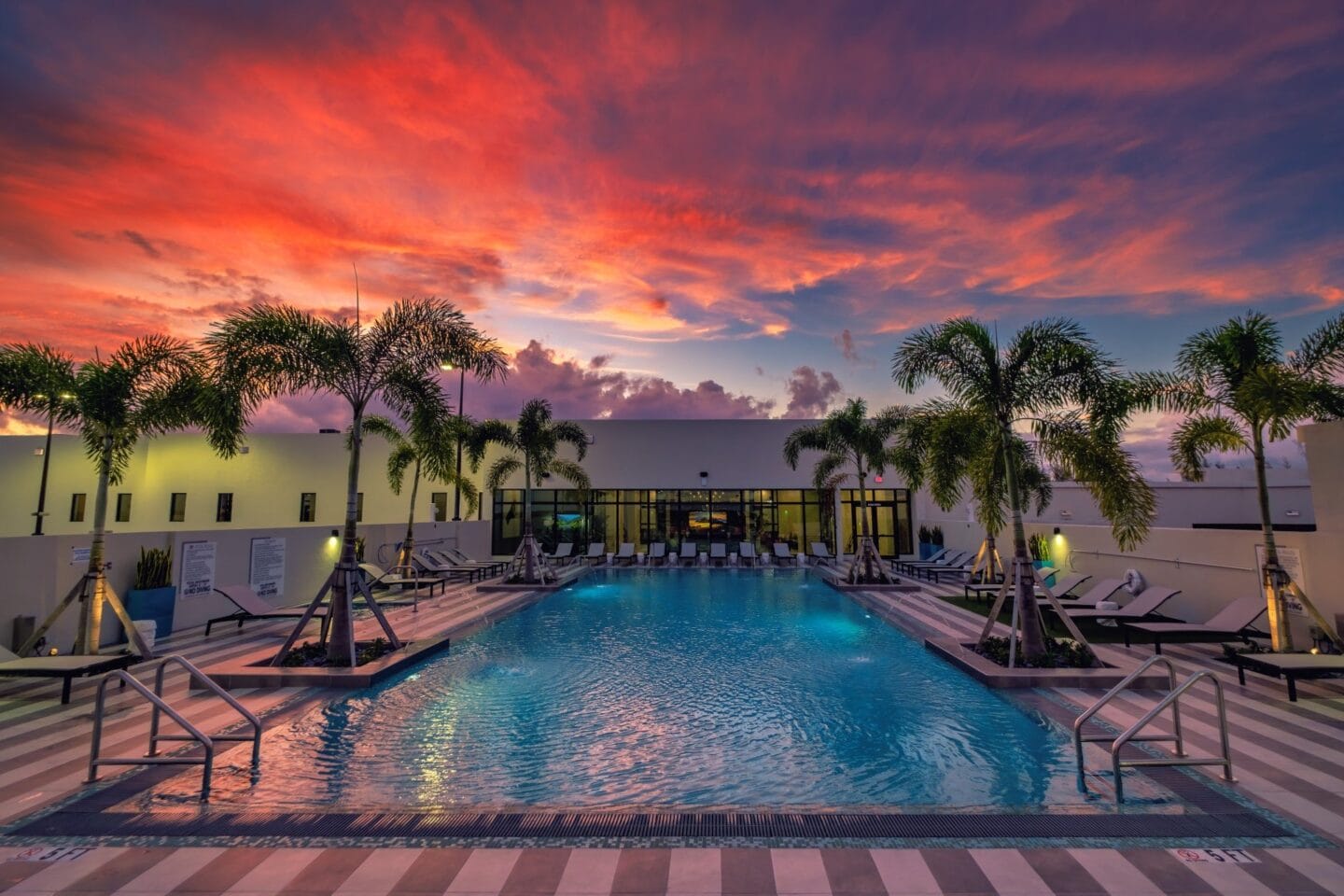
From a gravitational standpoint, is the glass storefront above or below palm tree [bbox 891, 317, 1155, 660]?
below

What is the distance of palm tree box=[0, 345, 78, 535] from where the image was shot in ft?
20.6

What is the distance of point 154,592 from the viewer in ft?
28.9

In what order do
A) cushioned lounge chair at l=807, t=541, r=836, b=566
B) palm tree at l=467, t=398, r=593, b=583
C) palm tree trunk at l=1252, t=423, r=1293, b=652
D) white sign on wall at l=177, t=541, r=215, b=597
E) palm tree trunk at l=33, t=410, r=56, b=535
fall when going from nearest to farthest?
palm tree trunk at l=1252, t=423, r=1293, b=652 → white sign on wall at l=177, t=541, r=215, b=597 → palm tree at l=467, t=398, r=593, b=583 → palm tree trunk at l=33, t=410, r=56, b=535 → cushioned lounge chair at l=807, t=541, r=836, b=566

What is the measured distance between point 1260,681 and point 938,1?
9545 mm

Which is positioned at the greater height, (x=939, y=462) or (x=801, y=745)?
(x=939, y=462)

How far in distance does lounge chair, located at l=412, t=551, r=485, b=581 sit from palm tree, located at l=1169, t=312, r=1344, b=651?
16946 mm

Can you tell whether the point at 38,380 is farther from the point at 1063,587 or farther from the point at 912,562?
the point at 912,562

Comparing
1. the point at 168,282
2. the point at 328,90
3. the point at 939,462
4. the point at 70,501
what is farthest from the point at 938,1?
the point at 70,501

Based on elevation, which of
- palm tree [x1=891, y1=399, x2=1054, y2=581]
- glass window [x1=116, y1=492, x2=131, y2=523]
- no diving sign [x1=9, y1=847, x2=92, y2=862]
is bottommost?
no diving sign [x1=9, y1=847, x2=92, y2=862]

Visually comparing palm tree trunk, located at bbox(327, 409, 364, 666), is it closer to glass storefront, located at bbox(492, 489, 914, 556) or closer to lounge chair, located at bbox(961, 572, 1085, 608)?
lounge chair, located at bbox(961, 572, 1085, 608)

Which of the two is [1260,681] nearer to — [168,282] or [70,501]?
[168,282]

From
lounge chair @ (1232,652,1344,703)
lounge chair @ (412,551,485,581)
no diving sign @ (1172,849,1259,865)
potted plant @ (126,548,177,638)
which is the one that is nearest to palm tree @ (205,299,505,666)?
potted plant @ (126,548,177,638)

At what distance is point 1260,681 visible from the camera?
20.5 feet

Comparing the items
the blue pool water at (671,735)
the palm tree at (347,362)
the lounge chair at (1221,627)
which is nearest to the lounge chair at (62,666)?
the palm tree at (347,362)
